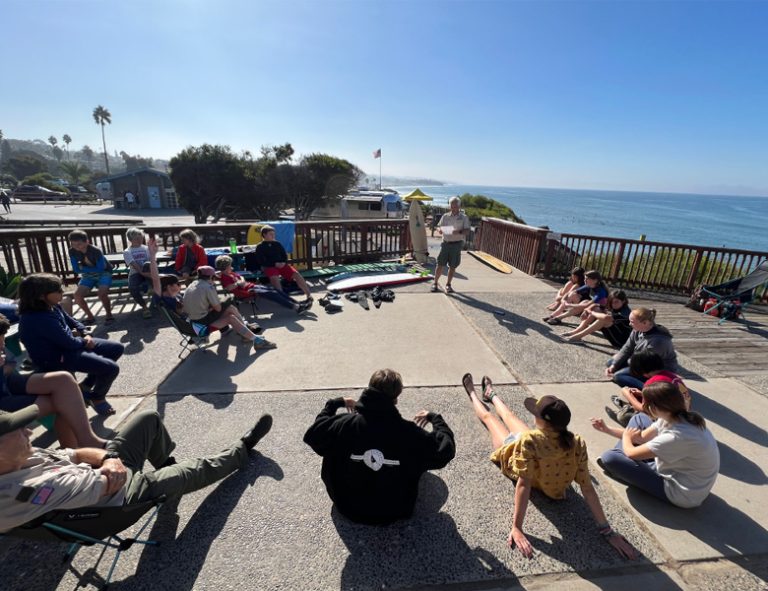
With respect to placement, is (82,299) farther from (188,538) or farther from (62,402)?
(188,538)

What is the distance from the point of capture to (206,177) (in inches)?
1302

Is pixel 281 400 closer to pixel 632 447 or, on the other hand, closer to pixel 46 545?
pixel 46 545

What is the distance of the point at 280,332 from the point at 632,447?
4.55m

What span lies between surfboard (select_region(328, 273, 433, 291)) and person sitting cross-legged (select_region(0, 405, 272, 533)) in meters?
5.08

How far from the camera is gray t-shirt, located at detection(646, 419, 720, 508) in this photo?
240 cm

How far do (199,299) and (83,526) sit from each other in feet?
10.4

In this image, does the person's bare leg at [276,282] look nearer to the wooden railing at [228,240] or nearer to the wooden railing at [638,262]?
the wooden railing at [228,240]

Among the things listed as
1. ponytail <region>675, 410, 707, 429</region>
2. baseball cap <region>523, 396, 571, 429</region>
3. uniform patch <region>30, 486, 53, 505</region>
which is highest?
baseball cap <region>523, 396, 571, 429</region>

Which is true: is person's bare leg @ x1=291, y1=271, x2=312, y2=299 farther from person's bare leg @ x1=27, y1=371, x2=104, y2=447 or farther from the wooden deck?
the wooden deck

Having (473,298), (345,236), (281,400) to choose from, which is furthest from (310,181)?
(281,400)

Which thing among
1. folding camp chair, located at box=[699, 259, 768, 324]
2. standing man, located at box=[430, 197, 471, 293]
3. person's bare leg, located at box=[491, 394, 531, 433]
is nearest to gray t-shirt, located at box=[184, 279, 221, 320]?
person's bare leg, located at box=[491, 394, 531, 433]

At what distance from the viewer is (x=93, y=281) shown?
5.73 metres

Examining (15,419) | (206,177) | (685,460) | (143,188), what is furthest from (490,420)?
(143,188)

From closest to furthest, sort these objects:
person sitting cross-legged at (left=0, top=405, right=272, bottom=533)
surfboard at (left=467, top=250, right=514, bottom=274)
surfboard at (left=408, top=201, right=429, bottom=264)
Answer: person sitting cross-legged at (left=0, top=405, right=272, bottom=533) → surfboard at (left=467, top=250, right=514, bottom=274) → surfboard at (left=408, top=201, right=429, bottom=264)
